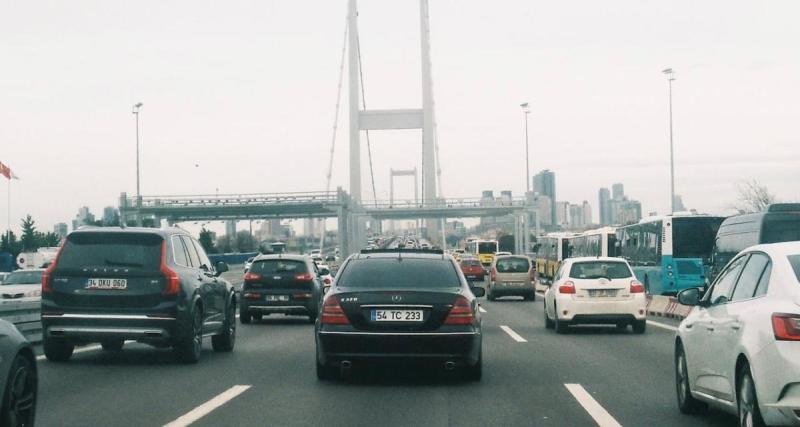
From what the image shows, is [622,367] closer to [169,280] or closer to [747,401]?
[169,280]

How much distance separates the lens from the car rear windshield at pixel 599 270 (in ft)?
70.7

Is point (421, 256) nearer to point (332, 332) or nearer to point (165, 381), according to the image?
point (332, 332)

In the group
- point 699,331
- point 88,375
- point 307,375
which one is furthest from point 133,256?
point 699,331

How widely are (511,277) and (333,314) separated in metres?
26.2

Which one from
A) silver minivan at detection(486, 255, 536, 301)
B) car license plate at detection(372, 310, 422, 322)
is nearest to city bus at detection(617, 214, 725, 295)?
silver minivan at detection(486, 255, 536, 301)

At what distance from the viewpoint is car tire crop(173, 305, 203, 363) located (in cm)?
1474

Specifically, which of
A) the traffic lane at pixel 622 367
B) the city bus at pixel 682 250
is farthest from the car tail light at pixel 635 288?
the city bus at pixel 682 250

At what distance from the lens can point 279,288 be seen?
80.4ft

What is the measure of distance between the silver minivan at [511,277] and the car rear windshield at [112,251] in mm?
23892

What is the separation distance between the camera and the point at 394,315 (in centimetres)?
1198

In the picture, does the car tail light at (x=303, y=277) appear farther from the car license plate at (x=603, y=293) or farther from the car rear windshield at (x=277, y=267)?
the car license plate at (x=603, y=293)

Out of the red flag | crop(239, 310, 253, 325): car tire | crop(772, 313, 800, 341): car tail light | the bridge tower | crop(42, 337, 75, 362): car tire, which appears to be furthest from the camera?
the bridge tower

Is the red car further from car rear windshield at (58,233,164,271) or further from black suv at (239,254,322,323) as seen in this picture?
car rear windshield at (58,233,164,271)

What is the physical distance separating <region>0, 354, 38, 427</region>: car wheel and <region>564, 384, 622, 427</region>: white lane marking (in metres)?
4.43
